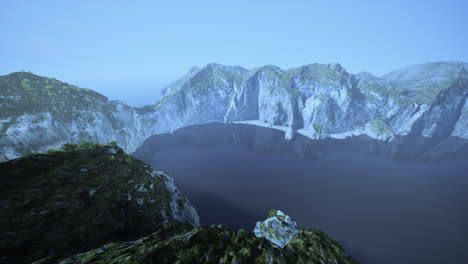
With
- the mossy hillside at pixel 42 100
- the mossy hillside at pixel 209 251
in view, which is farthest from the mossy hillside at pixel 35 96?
the mossy hillside at pixel 209 251

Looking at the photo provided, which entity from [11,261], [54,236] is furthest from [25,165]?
[11,261]

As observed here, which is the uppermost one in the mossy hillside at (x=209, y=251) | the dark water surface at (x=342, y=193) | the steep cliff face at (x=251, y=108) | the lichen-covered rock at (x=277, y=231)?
the steep cliff face at (x=251, y=108)

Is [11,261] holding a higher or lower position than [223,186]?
higher

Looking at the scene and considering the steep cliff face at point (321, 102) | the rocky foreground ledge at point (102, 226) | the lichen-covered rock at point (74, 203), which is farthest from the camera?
the steep cliff face at point (321, 102)

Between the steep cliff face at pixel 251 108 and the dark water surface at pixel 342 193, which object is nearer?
the dark water surface at pixel 342 193

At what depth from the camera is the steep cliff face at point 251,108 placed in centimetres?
4462

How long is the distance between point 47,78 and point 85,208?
→ 69.1 metres

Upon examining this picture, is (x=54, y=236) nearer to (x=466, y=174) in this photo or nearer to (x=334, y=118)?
(x=466, y=174)

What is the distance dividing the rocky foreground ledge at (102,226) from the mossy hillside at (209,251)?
0.18 ft

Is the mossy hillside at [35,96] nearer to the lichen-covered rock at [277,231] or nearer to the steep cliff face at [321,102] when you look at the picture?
the steep cliff face at [321,102]

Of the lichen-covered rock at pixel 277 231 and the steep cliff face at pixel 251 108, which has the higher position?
the steep cliff face at pixel 251 108

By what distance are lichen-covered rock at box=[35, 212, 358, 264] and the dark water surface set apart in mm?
21709

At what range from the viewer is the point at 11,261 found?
9367 mm

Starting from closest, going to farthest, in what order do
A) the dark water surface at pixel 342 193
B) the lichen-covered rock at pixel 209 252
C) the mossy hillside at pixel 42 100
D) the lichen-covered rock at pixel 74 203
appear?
1. the lichen-covered rock at pixel 209 252
2. the lichen-covered rock at pixel 74 203
3. the dark water surface at pixel 342 193
4. the mossy hillside at pixel 42 100
